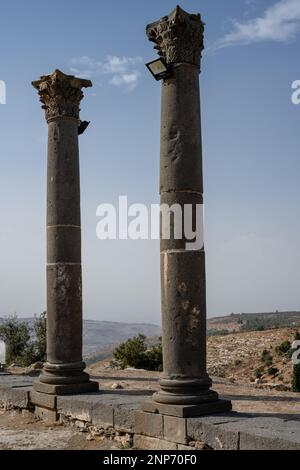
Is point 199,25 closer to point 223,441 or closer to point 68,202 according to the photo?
point 68,202

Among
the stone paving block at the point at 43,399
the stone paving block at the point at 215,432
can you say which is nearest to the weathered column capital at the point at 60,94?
the stone paving block at the point at 43,399

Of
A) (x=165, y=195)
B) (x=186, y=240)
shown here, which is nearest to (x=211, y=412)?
(x=186, y=240)

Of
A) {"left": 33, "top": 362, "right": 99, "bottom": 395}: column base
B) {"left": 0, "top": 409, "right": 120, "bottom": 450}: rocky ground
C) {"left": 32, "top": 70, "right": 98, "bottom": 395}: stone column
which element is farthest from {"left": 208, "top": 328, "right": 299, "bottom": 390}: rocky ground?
{"left": 0, "top": 409, "right": 120, "bottom": 450}: rocky ground

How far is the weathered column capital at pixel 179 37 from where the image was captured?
9023 millimetres

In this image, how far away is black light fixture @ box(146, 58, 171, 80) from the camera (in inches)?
352

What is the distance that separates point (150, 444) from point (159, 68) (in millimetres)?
5701

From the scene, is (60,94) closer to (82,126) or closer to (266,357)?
(82,126)

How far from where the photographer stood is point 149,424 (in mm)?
8492

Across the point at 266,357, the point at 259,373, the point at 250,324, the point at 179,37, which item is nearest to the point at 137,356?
the point at 259,373

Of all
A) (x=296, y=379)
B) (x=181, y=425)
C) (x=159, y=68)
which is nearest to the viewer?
(x=181, y=425)

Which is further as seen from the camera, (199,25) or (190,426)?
(199,25)

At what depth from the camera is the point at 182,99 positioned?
8.95 meters
